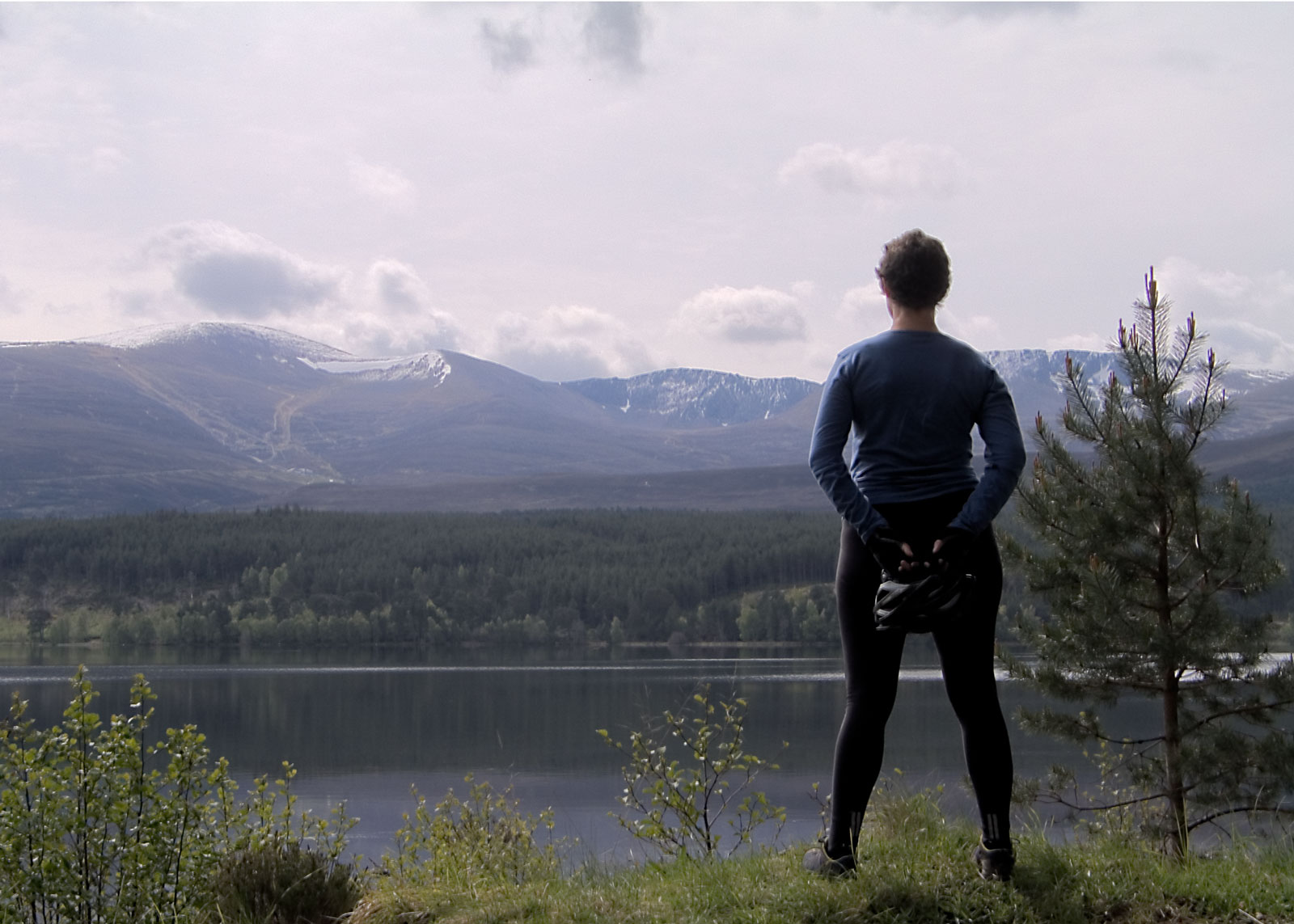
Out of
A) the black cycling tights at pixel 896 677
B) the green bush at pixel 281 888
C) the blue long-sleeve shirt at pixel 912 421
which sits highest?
the blue long-sleeve shirt at pixel 912 421

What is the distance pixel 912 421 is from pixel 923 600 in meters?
0.71

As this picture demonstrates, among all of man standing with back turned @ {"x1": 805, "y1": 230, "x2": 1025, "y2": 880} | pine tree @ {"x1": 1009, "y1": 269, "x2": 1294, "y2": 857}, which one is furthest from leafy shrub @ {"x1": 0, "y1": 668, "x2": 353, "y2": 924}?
pine tree @ {"x1": 1009, "y1": 269, "x2": 1294, "y2": 857}

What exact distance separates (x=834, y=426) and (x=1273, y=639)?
576 cm

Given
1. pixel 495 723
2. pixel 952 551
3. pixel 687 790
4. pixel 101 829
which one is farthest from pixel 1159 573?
pixel 495 723

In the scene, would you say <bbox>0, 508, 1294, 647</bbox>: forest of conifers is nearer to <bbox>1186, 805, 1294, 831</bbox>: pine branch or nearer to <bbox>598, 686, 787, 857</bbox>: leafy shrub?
<bbox>598, 686, 787, 857</bbox>: leafy shrub

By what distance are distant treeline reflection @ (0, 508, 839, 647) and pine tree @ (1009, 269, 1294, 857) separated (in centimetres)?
11591

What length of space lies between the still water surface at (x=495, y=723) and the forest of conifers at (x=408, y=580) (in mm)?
34714

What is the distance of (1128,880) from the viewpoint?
16.0 feet

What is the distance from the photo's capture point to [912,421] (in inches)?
197

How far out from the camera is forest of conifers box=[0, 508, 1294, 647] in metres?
131

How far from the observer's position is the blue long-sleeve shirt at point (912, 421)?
4977 millimetres

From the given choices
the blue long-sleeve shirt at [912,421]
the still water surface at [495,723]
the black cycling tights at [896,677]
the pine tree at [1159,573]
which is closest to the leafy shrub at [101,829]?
the black cycling tights at [896,677]

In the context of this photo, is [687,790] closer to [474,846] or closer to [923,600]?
[474,846]

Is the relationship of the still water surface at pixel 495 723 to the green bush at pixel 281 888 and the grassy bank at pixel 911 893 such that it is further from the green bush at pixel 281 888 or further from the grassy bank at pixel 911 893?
the grassy bank at pixel 911 893
